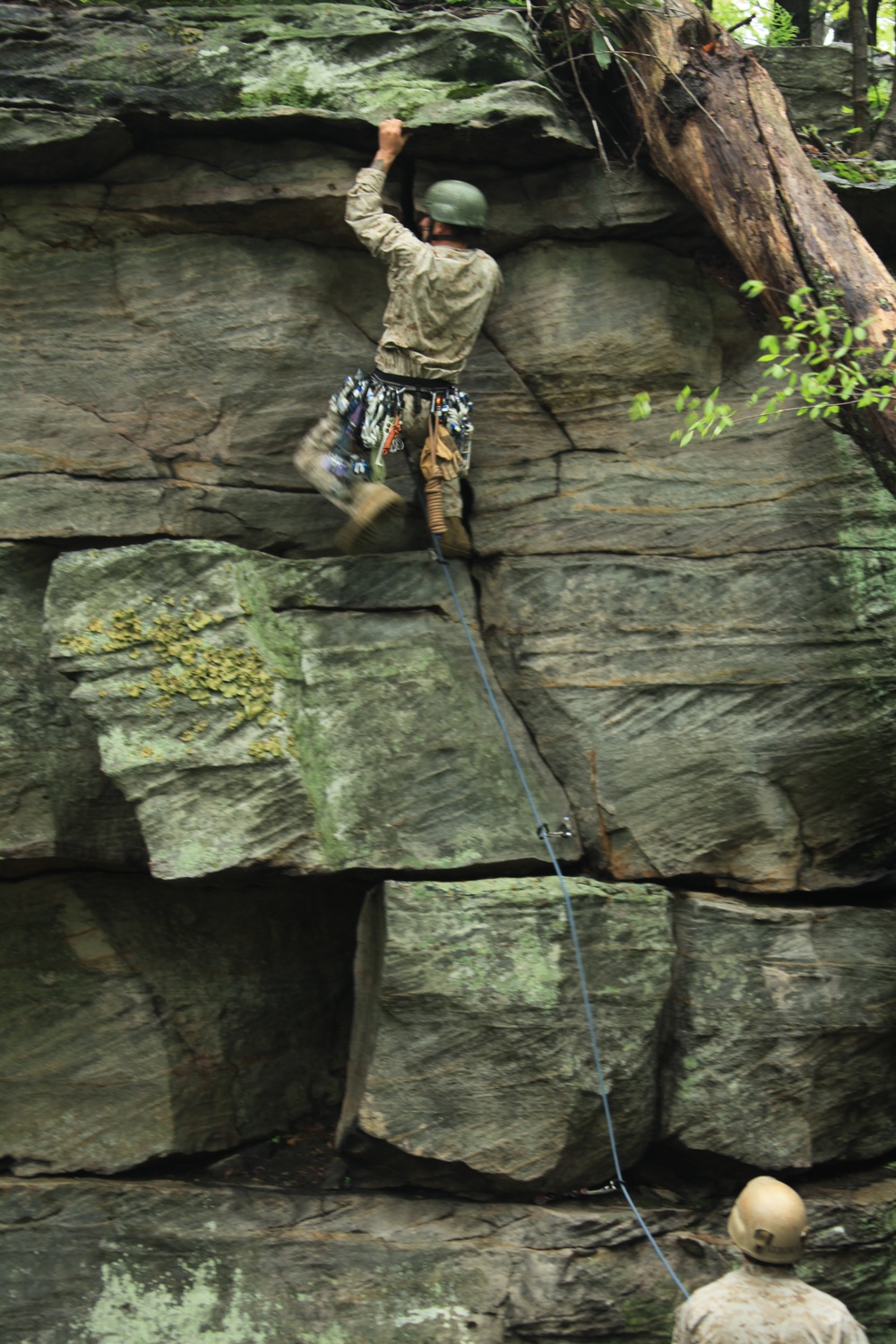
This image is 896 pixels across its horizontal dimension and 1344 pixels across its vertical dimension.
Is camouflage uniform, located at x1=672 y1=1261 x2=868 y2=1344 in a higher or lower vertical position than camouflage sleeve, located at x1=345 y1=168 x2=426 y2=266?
lower

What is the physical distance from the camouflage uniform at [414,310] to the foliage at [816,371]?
1006 millimetres

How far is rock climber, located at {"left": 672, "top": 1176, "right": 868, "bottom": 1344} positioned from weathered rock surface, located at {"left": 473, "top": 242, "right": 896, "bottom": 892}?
8.50ft

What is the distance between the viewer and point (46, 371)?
6.59 meters

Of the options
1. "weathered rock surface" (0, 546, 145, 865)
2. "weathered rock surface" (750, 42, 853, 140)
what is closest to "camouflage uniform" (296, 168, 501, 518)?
"weathered rock surface" (0, 546, 145, 865)

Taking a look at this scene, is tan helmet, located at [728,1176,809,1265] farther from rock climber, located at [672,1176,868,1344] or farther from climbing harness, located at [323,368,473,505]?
climbing harness, located at [323,368,473,505]

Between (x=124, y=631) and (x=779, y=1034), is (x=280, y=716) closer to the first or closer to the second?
(x=124, y=631)

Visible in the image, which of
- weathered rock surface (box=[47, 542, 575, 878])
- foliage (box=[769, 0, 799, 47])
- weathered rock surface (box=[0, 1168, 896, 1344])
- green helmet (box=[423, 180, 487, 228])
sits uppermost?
foliage (box=[769, 0, 799, 47])

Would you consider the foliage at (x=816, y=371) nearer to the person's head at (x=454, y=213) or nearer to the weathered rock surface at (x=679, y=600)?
the weathered rock surface at (x=679, y=600)

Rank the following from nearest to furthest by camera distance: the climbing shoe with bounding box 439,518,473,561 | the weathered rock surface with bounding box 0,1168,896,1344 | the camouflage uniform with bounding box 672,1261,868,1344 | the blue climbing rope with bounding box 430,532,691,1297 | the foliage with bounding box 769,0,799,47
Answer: the camouflage uniform with bounding box 672,1261,868,1344 < the weathered rock surface with bounding box 0,1168,896,1344 < the blue climbing rope with bounding box 430,532,691,1297 < the climbing shoe with bounding box 439,518,473,561 < the foliage with bounding box 769,0,799,47

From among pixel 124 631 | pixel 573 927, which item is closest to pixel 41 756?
pixel 124 631

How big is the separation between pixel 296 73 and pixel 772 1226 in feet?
19.6

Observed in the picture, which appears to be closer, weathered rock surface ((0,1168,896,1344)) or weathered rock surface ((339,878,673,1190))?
weathered rock surface ((0,1168,896,1344))

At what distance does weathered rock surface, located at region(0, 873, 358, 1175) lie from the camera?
6.27 m

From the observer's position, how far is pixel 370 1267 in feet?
18.6
